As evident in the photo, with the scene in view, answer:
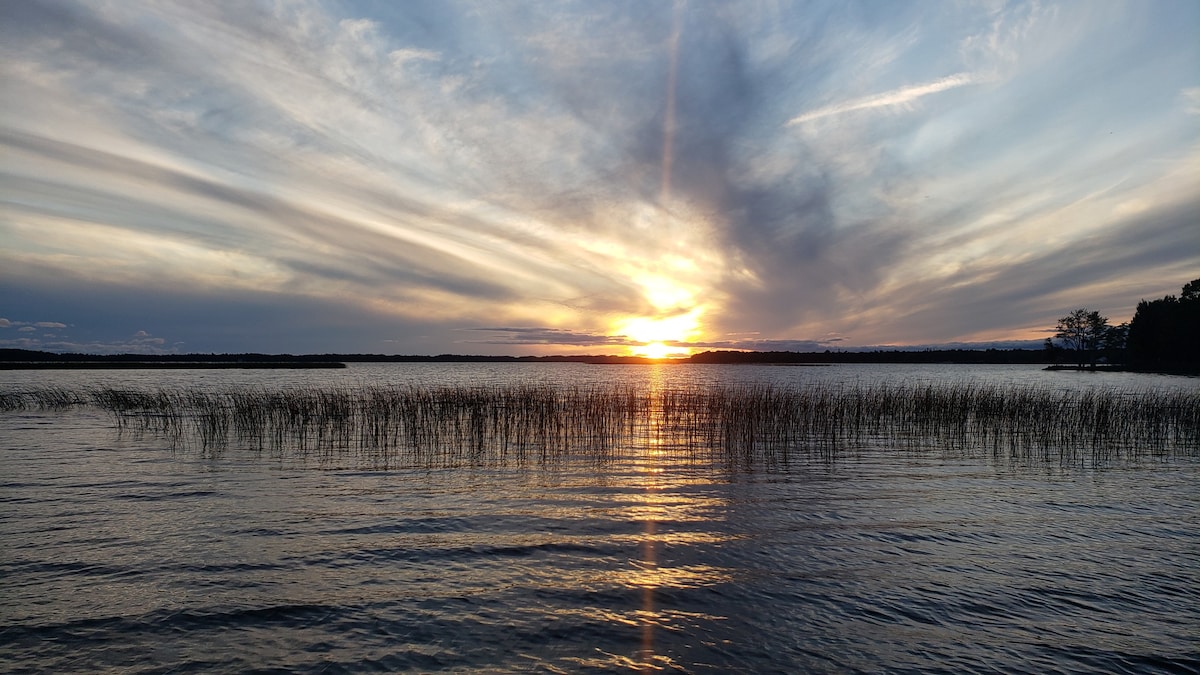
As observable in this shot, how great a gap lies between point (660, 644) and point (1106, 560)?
6.41 metres

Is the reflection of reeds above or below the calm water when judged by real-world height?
above

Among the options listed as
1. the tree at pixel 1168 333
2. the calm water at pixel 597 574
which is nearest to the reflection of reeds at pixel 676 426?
the calm water at pixel 597 574

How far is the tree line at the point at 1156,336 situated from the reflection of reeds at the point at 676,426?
7083 cm

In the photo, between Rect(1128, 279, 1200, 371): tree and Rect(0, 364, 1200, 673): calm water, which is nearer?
Rect(0, 364, 1200, 673): calm water

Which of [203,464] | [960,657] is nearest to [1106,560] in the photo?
[960,657]

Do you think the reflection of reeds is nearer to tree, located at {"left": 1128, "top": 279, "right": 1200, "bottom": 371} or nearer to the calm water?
the calm water

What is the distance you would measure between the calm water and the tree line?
8440 cm

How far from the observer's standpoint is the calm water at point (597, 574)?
5465mm

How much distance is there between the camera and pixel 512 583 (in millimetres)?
7047

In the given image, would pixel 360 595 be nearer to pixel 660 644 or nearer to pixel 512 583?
pixel 512 583

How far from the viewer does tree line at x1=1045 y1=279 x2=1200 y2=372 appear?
74500 millimetres

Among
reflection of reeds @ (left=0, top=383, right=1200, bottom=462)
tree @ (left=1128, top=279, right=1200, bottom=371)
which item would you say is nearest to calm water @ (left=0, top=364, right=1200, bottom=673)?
reflection of reeds @ (left=0, top=383, right=1200, bottom=462)

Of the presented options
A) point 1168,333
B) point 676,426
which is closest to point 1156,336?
point 1168,333

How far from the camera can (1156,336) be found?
83.2 metres
